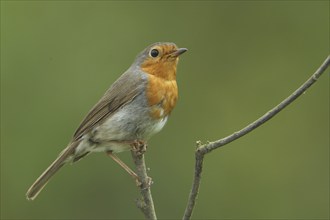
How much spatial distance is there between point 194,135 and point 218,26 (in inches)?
56.2

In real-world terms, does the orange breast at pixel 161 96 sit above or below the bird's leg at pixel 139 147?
above

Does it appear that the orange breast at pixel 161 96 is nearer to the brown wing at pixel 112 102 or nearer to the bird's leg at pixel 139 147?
the brown wing at pixel 112 102

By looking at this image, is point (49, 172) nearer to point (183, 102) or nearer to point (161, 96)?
point (161, 96)

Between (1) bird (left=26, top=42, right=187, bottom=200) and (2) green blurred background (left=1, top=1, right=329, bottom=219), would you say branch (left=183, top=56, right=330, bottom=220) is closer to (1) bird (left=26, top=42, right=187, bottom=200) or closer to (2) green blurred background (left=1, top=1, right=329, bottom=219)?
(1) bird (left=26, top=42, right=187, bottom=200)

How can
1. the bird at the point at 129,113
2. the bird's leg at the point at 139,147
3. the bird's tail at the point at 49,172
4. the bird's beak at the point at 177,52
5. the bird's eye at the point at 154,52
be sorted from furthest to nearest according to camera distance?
1. the bird's eye at the point at 154,52
2. the bird's beak at the point at 177,52
3. the bird's tail at the point at 49,172
4. the bird at the point at 129,113
5. the bird's leg at the point at 139,147

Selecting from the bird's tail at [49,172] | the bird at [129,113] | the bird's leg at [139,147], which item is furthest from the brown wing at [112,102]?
the bird's leg at [139,147]

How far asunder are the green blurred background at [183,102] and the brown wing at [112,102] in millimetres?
1742

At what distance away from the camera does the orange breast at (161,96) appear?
552cm

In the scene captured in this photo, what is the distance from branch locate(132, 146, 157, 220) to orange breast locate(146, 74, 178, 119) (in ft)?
2.05

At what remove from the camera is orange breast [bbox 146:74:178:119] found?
217 inches

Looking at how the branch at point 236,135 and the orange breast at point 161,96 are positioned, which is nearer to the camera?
the branch at point 236,135

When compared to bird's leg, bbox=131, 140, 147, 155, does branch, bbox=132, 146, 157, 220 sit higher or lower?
lower

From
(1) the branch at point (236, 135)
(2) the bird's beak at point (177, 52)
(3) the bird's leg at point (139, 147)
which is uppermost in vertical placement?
(2) the bird's beak at point (177, 52)

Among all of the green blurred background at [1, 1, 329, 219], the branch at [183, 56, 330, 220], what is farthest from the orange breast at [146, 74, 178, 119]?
the green blurred background at [1, 1, 329, 219]
